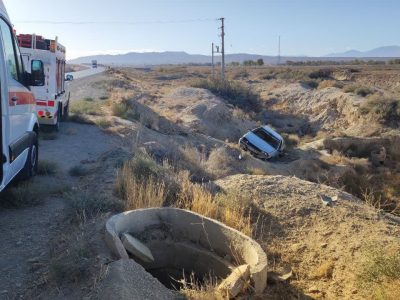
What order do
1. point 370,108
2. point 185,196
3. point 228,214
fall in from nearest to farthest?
1. point 228,214
2. point 185,196
3. point 370,108

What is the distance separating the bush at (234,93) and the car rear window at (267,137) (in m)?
14.1

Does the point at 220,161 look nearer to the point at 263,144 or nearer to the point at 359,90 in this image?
the point at 263,144

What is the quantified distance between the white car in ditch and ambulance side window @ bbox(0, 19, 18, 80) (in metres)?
18.1

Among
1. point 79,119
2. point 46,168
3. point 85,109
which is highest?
point 85,109

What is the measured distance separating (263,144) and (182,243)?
60.0ft

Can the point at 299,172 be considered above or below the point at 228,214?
below

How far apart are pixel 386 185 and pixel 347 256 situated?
45.1 feet

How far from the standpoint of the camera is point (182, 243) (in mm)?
7262

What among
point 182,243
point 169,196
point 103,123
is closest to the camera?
point 182,243

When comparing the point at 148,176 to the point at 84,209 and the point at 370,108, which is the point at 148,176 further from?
the point at 370,108

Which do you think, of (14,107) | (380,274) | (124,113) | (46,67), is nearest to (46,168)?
(14,107)

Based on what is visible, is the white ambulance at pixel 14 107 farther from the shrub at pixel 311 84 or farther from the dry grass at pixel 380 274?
the shrub at pixel 311 84

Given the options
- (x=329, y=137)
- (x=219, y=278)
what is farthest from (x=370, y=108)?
(x=219, y=278)

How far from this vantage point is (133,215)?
6.98 m
